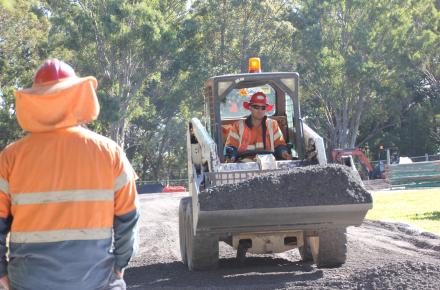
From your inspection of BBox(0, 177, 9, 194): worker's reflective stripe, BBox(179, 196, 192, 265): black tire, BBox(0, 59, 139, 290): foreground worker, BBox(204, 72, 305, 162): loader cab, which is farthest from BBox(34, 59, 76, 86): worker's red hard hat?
BBox(179, 196, 192, 265): black tire

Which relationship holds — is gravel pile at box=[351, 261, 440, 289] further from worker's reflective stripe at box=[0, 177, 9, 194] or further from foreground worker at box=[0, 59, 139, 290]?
worker's reflective stripe at box=[0, 177, 9, 194]

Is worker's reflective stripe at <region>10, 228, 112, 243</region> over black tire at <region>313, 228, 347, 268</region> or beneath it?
over

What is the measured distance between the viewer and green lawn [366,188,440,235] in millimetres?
16872

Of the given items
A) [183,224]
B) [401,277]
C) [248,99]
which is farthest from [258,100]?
[401,277]

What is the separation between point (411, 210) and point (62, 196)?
703 inches

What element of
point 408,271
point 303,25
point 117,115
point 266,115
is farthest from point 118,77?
point 408,271

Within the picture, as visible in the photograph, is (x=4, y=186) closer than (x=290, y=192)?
Yes

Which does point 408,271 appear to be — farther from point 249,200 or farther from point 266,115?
point 266,115

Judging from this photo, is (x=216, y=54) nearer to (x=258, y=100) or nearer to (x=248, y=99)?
(x=248, y=99)

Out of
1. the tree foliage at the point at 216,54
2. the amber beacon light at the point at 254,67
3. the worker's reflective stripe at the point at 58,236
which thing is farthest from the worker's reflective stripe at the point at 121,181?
the tree foliage at the point at 216,54

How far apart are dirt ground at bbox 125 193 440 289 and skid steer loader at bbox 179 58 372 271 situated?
30cm

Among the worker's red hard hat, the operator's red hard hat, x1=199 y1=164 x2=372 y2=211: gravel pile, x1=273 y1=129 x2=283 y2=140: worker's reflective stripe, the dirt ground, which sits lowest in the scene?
the dirt ground

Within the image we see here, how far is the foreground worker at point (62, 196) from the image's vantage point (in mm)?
3713

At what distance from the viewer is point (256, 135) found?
10484 millimetres
